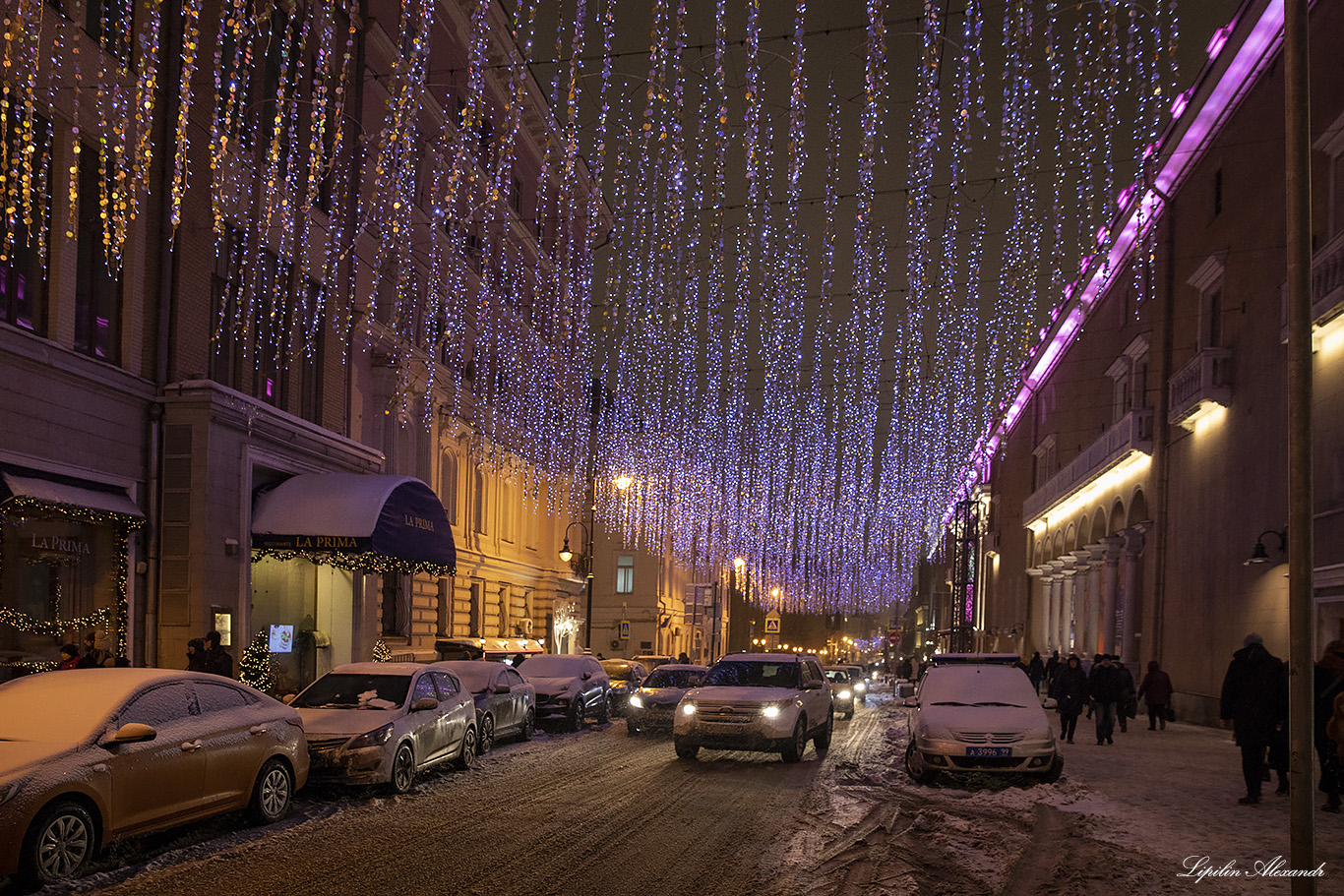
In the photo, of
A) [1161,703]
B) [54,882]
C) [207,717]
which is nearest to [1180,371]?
[1161,703]

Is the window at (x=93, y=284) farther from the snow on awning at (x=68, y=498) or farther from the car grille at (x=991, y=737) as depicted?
the car grille at (x=991, y=737)

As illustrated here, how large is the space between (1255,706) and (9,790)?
11.9 m

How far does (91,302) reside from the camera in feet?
61.6

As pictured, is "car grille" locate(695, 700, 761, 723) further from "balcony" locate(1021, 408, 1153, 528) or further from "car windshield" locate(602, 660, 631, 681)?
"balcony" locate(1021, 408, 1153, 528)

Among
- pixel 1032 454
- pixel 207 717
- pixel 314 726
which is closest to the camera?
pixel 207 717

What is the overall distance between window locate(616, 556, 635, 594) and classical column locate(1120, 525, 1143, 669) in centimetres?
3648

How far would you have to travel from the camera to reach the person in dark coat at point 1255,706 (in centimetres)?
1248

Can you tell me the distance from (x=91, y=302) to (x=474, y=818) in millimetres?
12122

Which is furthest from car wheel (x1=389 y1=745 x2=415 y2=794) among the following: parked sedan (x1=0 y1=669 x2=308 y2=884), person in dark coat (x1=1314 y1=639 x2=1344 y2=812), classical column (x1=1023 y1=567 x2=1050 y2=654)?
classical column (x1=1023 y1=567 x2=1050 y2=654)

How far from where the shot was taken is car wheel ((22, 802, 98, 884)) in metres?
8.04

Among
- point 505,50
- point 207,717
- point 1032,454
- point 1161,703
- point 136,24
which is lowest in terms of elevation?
point 1161,703

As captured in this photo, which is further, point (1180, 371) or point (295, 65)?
point (1180, 371)

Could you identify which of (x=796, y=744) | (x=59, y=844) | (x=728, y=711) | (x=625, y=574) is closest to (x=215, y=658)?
(x=728, y=711)

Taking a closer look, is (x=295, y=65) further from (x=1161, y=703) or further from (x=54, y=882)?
(x=1161, y=703)
